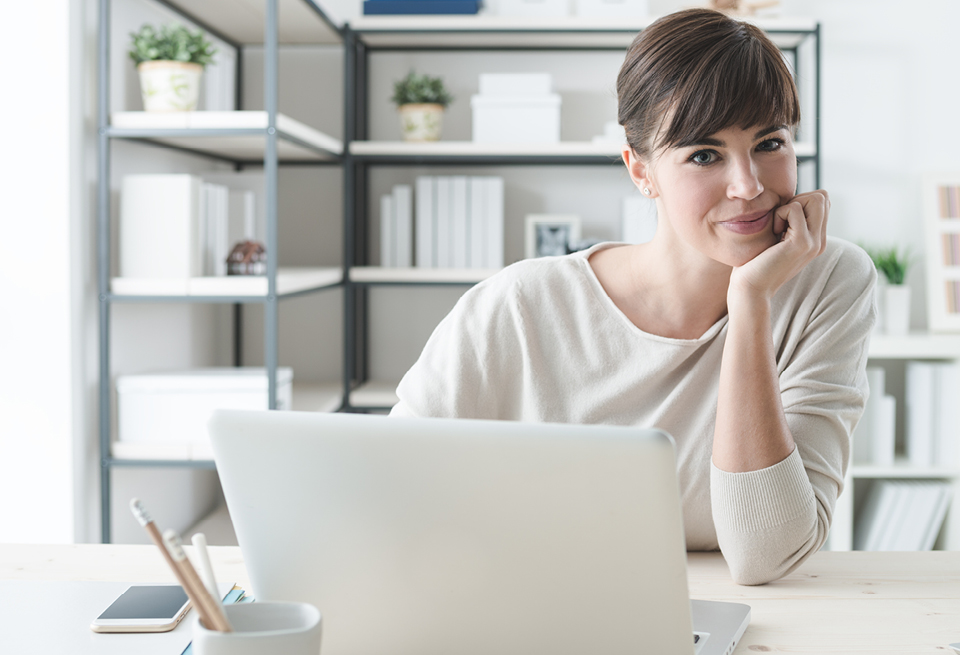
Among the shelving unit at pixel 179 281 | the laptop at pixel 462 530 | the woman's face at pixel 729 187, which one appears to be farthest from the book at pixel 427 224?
the laptop at pixel 462 530

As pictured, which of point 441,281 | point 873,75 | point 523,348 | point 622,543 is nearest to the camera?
point 622,543

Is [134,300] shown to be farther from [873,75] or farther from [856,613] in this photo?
[873,75]

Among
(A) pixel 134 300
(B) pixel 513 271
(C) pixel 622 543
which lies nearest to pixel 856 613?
(C) pixel 622 543

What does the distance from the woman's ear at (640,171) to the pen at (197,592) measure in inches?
30.0

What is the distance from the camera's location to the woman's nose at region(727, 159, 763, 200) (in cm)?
98

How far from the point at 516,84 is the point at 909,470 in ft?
4.91

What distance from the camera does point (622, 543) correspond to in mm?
563

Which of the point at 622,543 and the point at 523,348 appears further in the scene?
the point at 523,348

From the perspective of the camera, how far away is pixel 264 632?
21.3 inches

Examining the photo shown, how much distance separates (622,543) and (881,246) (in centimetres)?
230

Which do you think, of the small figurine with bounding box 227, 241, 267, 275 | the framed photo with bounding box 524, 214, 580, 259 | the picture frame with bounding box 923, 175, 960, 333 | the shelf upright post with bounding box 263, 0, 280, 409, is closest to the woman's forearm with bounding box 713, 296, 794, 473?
the shelf upright post with bounding box 263, 0, 280, 409

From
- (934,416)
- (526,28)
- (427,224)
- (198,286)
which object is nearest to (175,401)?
(198,286)

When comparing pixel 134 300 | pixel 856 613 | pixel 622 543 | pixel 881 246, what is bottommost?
pixel 856 613

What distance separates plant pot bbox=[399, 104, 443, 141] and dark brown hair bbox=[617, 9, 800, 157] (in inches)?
55.0
